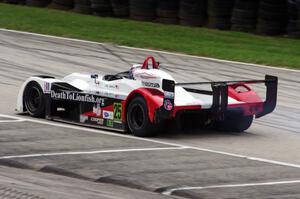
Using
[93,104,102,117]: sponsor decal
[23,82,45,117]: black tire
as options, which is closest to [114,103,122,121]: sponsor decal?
[93,104,102,117]: sponsor decal

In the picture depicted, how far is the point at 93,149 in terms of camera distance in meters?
11.7

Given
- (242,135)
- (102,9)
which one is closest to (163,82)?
(242,135)

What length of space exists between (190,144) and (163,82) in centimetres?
95

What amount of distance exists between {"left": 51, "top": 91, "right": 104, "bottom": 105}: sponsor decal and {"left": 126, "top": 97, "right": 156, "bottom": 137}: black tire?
668 millimetres

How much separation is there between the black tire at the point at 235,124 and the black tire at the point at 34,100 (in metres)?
2.81

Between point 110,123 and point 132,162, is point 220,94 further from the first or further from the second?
point 132,162

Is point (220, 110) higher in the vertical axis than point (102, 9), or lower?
lower

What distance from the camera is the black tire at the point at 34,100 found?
564 inches

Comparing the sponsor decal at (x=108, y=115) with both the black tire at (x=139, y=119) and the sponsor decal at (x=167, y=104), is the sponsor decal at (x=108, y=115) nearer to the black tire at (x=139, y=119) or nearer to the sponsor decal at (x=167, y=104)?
the black tire at (x=139, y=119)

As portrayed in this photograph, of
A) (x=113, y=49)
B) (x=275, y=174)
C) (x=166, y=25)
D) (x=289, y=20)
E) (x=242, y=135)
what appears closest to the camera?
(x=275, y=174)

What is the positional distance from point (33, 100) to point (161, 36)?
1064 centimetres

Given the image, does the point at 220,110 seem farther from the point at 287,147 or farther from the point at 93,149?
the point at 93,149

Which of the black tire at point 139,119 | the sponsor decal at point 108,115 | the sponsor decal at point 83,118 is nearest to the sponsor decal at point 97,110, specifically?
the sponsor decal at point 108,115

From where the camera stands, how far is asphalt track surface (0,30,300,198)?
9.34 m
